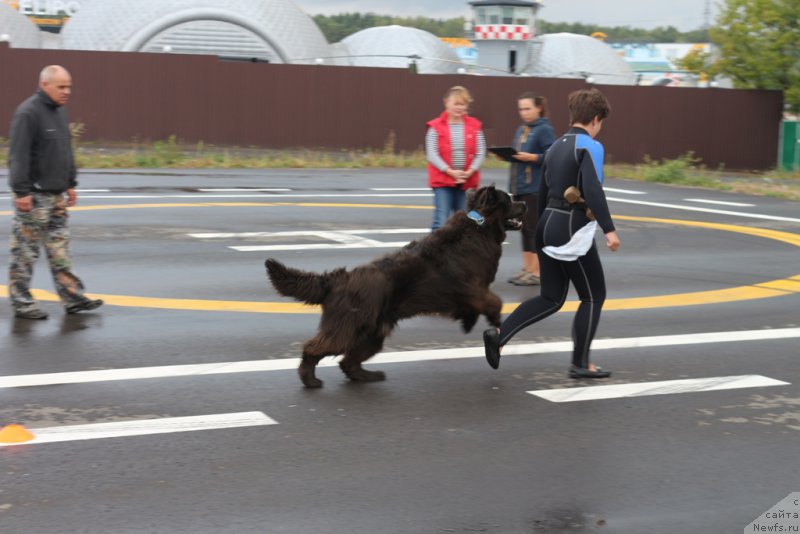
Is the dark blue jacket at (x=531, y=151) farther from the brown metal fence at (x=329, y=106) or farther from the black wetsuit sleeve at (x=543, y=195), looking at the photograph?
the brown metal fence at (x=329, y=106)

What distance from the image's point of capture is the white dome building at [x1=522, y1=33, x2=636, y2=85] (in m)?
67.9

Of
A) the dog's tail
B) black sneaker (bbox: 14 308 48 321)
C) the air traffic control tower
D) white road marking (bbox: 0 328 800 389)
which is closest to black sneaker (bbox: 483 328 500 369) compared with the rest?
white road marking (bbox: 0 328 800 389)

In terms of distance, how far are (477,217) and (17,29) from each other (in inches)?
2205

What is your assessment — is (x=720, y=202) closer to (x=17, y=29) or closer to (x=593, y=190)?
(x=593, y=190)

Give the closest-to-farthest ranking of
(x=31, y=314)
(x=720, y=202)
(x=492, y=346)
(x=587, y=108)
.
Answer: (x=587, y=108) < (x=492, y=346) < (x=31, y=314) < (x=720, y=202)

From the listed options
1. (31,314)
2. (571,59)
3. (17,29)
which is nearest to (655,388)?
(31,314)

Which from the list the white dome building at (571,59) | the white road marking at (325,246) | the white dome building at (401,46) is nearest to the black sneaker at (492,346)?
the white road marking at (325,246)

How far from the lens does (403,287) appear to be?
22.3 feet

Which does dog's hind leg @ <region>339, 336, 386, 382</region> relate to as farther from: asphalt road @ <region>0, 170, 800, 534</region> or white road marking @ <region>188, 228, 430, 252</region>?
white road marking @ <region>188, 228, 430, 252</region>

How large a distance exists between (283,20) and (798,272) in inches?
1791

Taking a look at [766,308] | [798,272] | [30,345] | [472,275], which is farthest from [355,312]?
[798,272]

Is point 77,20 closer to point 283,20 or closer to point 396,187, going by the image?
point 283,20

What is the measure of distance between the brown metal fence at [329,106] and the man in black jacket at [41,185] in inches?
922

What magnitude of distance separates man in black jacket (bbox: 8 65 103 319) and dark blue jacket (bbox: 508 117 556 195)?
4.39 meters
